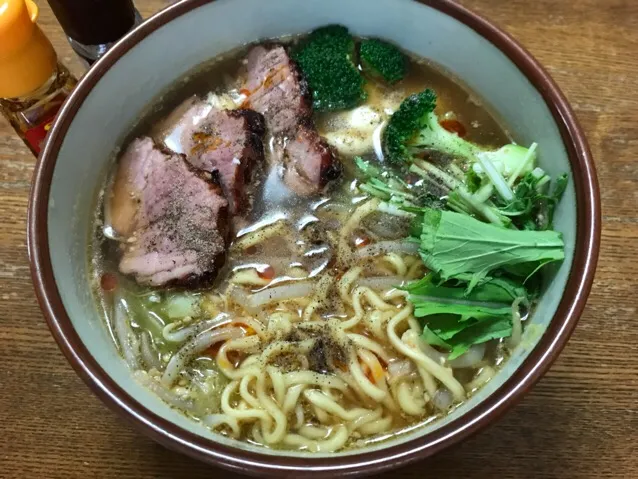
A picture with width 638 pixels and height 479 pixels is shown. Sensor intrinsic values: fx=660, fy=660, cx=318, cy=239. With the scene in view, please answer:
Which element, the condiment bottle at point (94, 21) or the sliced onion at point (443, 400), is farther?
the condiment bottle at point (94, 21)

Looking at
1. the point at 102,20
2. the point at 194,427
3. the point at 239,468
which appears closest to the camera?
the point at 239,468

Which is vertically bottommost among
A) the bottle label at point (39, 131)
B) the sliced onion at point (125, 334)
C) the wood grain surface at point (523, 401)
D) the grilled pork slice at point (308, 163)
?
the wood grain surface at point (523, 401)

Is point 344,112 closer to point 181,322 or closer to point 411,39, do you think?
point 411,39

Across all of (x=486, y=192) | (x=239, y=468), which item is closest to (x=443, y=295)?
(x=486, y=192)

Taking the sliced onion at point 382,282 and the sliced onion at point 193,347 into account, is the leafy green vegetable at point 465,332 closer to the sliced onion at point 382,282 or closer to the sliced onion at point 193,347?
the sliced onion at point 382,282

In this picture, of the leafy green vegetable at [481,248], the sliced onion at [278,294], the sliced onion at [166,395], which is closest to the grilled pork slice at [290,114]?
the sliced onion at [278,294]

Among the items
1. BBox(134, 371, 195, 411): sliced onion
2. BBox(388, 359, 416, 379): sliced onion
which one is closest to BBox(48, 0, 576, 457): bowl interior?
BBox(134, 371, 195, 411): sliced onion
